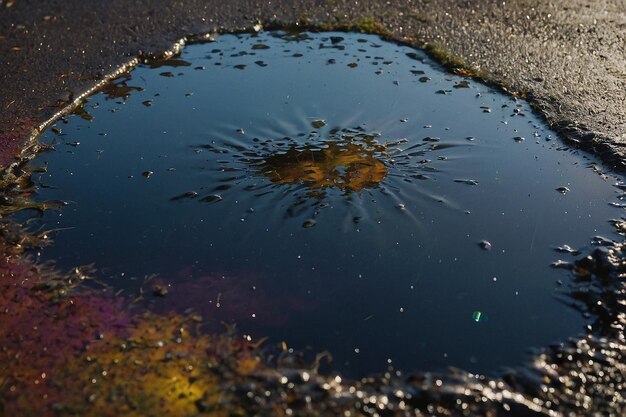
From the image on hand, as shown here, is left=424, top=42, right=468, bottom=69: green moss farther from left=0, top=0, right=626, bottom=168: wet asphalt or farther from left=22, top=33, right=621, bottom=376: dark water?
left=22, top=33, right=621, bottom=376: dark water

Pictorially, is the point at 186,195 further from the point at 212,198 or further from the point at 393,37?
the point at 393,37

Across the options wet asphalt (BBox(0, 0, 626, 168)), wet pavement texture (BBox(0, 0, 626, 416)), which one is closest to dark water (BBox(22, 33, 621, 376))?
wet pavement texture (BBox(0, 0, 626, 416))

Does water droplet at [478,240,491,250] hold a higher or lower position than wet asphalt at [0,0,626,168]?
lower

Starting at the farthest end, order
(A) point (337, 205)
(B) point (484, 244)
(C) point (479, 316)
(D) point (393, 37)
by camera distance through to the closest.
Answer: (D) point (393, 37) → (A) point (337, 205) → (B) point (484, 244) → (C) point (479, 316)

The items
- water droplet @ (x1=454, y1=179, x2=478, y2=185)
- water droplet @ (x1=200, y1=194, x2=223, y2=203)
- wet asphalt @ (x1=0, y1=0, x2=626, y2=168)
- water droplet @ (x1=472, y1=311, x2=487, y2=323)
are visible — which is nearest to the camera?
water droplet @ (x1=472, y1=311, x2=487, y2=323)

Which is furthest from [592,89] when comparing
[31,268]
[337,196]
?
[31,268]

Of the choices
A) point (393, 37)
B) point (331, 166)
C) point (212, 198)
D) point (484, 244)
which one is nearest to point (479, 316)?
point (484, 244)

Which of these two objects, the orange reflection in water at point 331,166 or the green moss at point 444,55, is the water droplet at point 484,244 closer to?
the orange reflection in water at point 331,166

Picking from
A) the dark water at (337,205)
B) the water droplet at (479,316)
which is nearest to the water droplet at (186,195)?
the dark water at (337,205)
